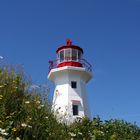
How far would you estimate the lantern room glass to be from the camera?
3122 centimetres

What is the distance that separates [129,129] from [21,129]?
9.73 metres

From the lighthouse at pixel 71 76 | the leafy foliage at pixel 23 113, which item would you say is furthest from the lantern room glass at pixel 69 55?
the leafy foliage at pixel 23 113

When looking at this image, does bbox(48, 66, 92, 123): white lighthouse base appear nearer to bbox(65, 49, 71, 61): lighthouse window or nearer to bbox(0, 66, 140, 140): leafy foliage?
bbox(65, 49, 71, 61): lighthouse window

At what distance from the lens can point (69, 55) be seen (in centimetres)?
3122

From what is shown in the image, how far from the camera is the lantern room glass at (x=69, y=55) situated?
3122cm

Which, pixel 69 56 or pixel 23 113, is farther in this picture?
pixel 69 56

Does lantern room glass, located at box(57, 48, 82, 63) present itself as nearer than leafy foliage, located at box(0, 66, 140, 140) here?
No

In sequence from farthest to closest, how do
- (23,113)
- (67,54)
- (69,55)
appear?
(67,54) < (69,55) < (23,113)

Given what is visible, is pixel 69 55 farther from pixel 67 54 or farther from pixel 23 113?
pixel 23 113

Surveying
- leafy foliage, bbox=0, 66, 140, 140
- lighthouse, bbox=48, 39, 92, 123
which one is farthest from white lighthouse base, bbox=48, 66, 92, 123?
leafy foliage, bbox=0, 66, 140, 140

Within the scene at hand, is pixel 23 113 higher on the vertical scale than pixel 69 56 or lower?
lower

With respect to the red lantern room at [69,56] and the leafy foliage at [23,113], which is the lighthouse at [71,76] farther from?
the leafy foliage at [23,113]

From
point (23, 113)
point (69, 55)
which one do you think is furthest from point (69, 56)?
point (23, 113)

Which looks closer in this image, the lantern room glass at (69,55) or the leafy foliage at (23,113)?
the leafy foliage at (23,113)
